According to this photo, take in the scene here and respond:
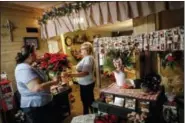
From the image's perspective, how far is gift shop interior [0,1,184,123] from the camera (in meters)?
1.71

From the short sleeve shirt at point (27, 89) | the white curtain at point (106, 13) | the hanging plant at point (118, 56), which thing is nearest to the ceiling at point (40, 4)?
the white curtain at point (106, 13)

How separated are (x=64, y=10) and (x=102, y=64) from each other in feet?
3.69

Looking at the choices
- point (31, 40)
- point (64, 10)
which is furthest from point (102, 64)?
point (31, 40)

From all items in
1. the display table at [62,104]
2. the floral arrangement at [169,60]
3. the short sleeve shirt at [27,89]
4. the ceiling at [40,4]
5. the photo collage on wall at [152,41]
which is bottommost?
the display table at [62,104]

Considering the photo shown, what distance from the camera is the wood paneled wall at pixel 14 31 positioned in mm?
2922

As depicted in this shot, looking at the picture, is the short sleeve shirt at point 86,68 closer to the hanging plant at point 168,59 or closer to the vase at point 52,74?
the vase at point 52,74

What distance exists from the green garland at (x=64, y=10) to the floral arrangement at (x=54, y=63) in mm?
1000

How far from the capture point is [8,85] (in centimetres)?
267

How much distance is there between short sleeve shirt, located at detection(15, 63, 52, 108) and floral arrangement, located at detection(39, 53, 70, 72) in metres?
0.20

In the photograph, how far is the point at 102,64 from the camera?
8.05ft

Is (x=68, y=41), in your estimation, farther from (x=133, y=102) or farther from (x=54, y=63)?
(x=133, y=102)

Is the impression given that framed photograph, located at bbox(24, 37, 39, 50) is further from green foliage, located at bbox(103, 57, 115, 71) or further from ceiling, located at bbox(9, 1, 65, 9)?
green foliage, located at bbox(103, 57, 115, 71)

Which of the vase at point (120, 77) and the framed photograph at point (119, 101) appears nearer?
the framed photograph at point (119, 101)

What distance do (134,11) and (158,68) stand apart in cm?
85
